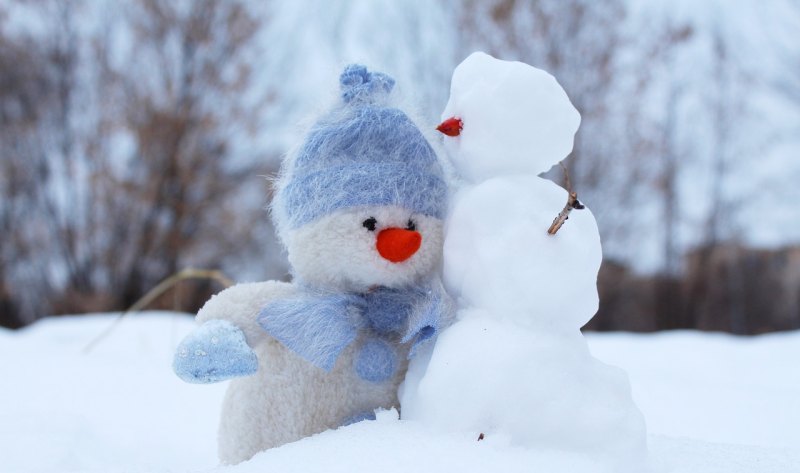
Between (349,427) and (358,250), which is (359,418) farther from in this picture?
(358,250)

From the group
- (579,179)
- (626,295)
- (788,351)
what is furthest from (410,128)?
(626,295)

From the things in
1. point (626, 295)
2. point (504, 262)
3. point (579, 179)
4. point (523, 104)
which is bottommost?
point (626, 295)

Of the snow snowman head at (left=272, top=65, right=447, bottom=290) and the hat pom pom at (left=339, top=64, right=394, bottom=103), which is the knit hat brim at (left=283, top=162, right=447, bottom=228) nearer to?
the snow snowman head at (left=272, top=65, right=447, bottom=290)

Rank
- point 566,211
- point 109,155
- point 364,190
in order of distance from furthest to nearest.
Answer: point 109,155
point 364,190
point 566,211

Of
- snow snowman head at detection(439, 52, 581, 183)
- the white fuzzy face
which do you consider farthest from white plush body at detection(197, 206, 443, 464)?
snow snowman head at detection(439, 52, 581, 183)

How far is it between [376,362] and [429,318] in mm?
100

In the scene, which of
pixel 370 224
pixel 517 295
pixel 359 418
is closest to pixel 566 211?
pixel 517 295

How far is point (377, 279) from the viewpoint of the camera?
783mm

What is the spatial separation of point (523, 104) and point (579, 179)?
4.34 m

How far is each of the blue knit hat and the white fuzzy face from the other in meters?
0.01

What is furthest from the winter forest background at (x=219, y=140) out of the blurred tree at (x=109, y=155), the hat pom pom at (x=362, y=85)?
the hat pom pom at (x=362, y=85)

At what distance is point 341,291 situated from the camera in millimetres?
798

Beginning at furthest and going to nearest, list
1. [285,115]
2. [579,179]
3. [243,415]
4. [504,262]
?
[285,115] < [579,179] < [243,415] < [504,262]

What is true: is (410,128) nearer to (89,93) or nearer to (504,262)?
(504,262)
